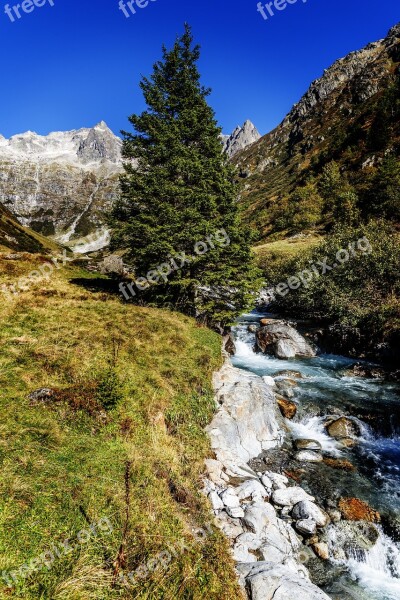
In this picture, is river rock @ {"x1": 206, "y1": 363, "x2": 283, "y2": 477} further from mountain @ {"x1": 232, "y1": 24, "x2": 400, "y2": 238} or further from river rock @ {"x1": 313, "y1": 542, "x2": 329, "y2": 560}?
→ mountain @ {"x1": 232, "y1": 24, "x2": 400, "y2": 238}

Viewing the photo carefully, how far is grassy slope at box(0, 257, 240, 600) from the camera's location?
5.73 metres

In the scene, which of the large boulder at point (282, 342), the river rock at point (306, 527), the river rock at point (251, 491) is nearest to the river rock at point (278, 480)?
the river rock at point (251, 491)

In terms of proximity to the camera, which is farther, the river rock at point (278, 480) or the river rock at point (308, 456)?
the river rock at point (308, 456)

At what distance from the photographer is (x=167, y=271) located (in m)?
18.8

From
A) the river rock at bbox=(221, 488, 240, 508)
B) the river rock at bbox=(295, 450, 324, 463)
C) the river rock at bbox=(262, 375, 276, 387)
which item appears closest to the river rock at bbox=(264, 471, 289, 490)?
the river rock at bbox=(295, 450, 324, 463)

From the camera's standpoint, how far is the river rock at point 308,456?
1332 centimetres

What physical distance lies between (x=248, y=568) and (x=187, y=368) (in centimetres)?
771

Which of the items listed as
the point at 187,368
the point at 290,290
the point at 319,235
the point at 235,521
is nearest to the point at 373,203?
the point at 319,235

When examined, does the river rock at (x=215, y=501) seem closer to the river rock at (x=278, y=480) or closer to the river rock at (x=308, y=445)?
the river rock at (x=278, y=480)

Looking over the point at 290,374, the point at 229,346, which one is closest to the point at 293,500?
the point at 290,374

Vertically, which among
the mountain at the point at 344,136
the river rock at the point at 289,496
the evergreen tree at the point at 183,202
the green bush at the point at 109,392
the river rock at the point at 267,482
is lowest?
the river rock at the point at 289,496

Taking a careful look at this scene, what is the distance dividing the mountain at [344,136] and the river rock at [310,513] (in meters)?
18.8

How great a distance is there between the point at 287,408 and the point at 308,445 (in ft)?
9.72

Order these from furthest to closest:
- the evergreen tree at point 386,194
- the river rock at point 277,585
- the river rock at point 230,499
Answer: the evergreen tree at point 386,194 < the river rock at point 230,499 < the river rock at point 277,585
